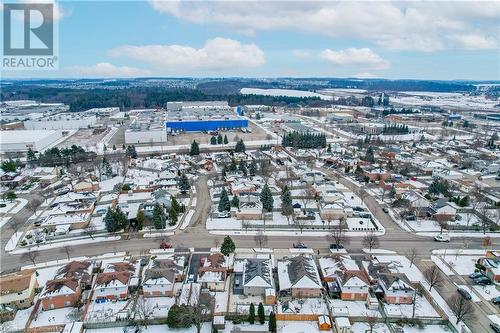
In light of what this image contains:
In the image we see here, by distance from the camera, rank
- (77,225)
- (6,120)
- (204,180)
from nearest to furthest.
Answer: (77,225) < (204,180) < (6,120)

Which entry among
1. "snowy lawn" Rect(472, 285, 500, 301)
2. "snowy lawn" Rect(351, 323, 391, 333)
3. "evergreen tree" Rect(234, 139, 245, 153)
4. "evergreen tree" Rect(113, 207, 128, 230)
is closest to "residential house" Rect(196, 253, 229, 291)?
"snowy lawn" Rect(351, 323, 391, 333)

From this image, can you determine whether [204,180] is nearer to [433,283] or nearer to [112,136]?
[433,283]

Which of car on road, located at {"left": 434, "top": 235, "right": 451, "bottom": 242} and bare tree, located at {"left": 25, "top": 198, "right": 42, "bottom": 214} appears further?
bare tree, located at {"left": 25, "top": 198, "right": 42, "bottom": 214}

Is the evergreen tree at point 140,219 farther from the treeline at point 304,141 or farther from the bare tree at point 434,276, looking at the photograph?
the treeline at point 304,141

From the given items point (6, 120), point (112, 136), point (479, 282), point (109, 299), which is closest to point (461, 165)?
point (479, 282)

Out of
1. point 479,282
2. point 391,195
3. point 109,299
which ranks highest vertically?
point 391,195

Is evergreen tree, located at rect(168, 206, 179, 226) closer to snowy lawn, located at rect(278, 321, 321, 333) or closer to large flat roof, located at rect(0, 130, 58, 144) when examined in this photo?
snowy lawn, located at rect(278, 321, 321, 333)

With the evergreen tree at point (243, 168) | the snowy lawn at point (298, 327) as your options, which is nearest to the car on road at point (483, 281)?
the snowy lawn at point (298, 327)

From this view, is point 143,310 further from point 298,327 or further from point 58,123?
point 58,123
